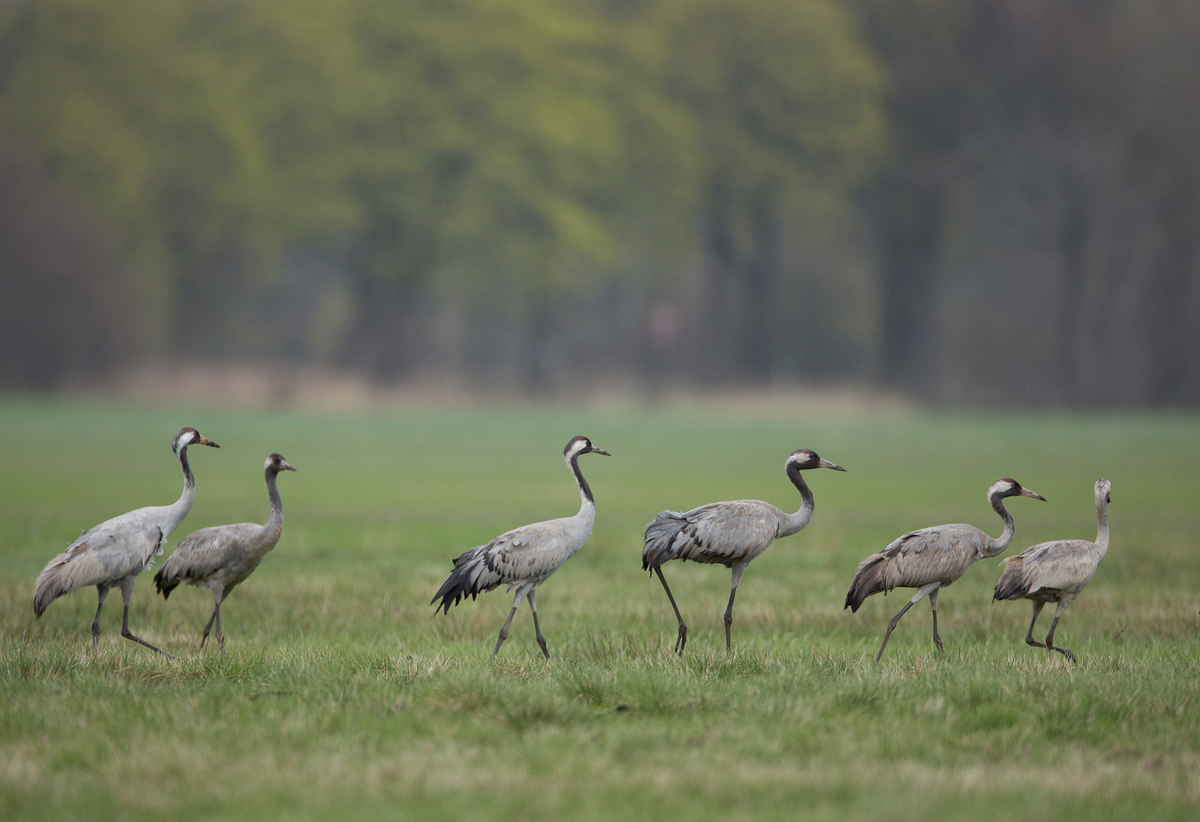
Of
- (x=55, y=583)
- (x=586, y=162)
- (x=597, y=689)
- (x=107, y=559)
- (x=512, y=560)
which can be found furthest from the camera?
(x=586, y=162)

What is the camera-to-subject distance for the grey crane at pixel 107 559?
26.6 ft

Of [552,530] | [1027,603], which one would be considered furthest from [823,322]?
[552,530]

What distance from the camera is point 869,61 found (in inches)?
1935

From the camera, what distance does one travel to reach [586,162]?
5000 centimetres

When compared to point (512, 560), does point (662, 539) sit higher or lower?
higher

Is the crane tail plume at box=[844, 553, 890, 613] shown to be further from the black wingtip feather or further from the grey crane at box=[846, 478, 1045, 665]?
Result: the black wingtip feather

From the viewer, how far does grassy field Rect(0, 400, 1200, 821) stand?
17.7 feet

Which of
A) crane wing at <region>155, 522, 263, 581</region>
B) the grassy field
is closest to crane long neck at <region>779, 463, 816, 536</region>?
the grassy field

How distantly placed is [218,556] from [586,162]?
42.8m

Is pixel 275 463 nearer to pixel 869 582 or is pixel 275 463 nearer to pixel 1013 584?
pixel 869 582

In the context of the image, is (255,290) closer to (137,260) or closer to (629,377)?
(137,260)

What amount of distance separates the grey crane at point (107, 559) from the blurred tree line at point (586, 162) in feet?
128

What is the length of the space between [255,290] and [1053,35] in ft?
115

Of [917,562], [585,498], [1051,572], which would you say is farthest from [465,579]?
[1051,572]
